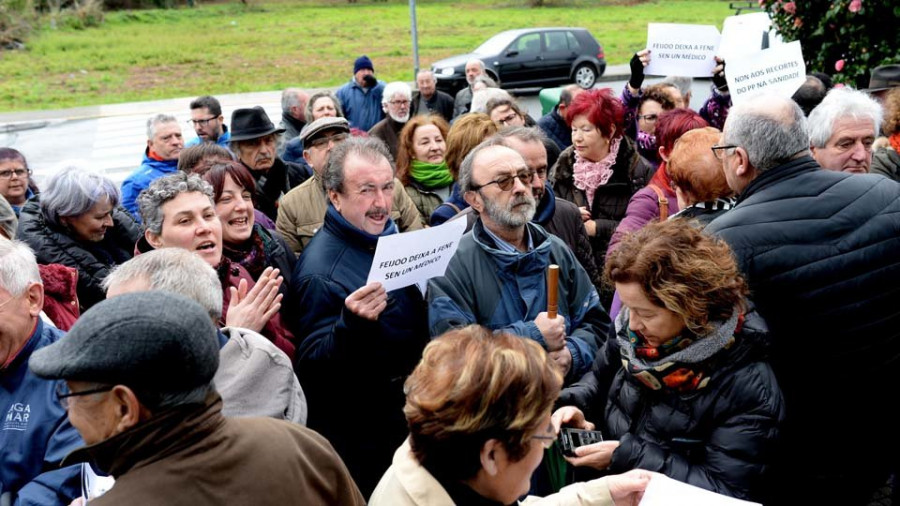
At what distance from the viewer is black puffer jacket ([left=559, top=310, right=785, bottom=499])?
101 inches

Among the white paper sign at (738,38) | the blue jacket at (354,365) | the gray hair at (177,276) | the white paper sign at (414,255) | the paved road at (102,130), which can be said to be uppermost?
the white paper sign at (738,38)

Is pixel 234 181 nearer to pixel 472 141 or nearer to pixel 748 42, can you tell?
pixel 472 141

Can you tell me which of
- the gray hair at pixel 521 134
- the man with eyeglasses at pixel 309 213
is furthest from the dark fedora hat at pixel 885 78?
the man with eyeglasses at pixel 309 213

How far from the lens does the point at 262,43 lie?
108 ft

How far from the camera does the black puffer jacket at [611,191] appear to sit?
519 cm

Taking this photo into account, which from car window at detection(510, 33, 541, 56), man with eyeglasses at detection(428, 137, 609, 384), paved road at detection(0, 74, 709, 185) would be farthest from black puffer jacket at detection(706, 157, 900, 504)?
car window at detection(510, 33, 541, 56)

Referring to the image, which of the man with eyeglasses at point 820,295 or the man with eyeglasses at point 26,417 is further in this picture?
the man with eyeglasses at point 820,295

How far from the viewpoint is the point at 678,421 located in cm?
264

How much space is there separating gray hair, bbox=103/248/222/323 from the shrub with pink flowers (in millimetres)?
6085

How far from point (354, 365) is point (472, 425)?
1.52 metres

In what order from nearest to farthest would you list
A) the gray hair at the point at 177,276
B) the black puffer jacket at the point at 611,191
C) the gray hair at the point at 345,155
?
1. the gray hair at the point at 177,276
2. the gray hair at the point at 345,155
3. the black puffer jacket at the point at 611,191

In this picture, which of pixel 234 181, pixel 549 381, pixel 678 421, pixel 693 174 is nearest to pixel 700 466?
pixel 678 421

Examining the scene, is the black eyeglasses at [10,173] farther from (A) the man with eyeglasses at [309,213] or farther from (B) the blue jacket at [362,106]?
(B) the blue jacket at [362,106]

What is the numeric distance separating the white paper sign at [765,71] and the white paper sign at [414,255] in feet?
9.50
